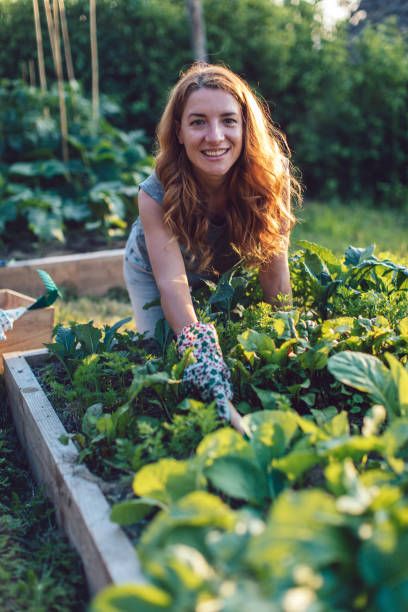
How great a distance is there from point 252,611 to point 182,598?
6.2 inches

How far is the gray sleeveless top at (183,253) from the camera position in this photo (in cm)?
278

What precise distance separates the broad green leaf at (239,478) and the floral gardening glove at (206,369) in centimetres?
39

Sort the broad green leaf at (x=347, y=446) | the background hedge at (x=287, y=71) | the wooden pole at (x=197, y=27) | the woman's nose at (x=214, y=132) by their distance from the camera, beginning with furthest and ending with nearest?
the background hedge at (x=287, y=71) < the wooden pole at (x=197, y=27) < the woman's nose at (x=214, y=132) < the broad green leaf at (x=347, y=446)

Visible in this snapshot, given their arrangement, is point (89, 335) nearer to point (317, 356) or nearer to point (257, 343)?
point (257, 343)

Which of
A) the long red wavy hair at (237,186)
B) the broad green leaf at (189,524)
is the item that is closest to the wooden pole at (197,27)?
the long red wavy hair at (237,186)

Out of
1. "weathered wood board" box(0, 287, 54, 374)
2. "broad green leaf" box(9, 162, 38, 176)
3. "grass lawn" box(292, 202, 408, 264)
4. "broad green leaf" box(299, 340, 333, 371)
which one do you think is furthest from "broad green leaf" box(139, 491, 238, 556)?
"broad green leaf" box(9, 162, 38, 176)

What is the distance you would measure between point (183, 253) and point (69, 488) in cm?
130

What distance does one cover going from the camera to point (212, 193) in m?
2.88

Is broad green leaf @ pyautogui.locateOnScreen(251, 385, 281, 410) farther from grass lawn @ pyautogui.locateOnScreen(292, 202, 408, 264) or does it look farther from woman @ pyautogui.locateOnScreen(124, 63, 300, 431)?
grass lawn @ pyautogui.locateOnScreen(292, 202, 408, 264)

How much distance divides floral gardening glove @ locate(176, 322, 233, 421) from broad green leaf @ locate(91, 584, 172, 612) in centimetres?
88

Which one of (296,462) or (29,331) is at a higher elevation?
(296,462)

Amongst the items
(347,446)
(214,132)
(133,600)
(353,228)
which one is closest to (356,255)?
(214,132)

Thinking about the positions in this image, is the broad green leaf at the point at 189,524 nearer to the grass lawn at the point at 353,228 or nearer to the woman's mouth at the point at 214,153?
the woman's mouth at the point at 214,153

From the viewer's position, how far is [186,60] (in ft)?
24.2
